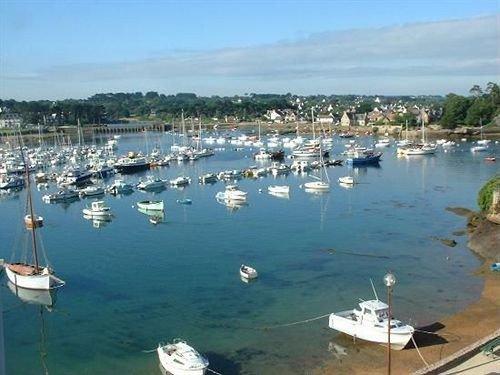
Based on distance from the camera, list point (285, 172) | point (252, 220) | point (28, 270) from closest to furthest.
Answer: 1. point (28, 270)
2. point (252, 220)
3. point (285, 172)

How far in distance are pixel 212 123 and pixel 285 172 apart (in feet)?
319

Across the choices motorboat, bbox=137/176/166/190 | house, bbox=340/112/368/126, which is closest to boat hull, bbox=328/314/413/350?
motorboat, bbox=137/176/166/190

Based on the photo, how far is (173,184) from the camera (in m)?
55.6

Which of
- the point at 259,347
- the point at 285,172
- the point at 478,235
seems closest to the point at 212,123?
the point at 285,172

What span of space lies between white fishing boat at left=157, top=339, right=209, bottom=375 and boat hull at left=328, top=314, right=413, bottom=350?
462 centimetres

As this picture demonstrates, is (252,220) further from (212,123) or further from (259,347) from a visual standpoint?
(212,123)

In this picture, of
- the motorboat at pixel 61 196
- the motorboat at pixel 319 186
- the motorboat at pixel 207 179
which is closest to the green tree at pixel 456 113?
the motorboat at pixel 207 179

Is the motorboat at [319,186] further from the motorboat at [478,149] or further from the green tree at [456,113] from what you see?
the green tree at [456,113]

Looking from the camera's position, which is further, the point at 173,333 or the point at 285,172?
the point at 285,172

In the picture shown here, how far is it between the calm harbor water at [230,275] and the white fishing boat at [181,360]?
25.0 inches

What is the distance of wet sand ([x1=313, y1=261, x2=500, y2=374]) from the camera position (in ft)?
56.0

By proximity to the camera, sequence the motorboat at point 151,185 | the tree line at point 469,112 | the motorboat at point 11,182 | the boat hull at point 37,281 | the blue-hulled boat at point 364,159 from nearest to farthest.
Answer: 1. the boat hull at point 37,281
2. the motorboat at point 151,185
3. the motorboat at point 11,182
4. the blue-hulled boat at point 364,159
5. the tree line at point 469,112

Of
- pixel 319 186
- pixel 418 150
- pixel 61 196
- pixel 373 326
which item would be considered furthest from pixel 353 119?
pixel 373 326

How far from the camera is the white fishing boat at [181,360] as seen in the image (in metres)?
16.4
